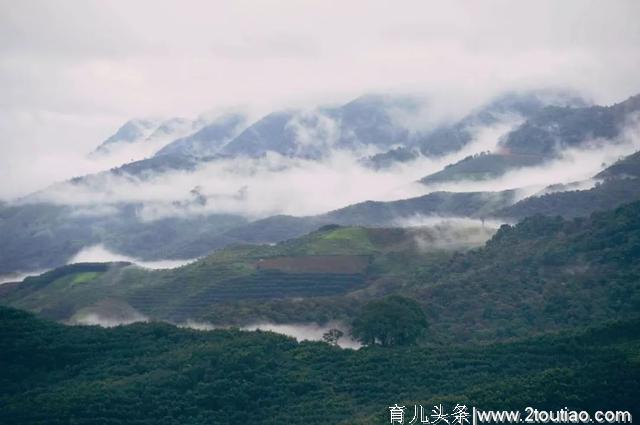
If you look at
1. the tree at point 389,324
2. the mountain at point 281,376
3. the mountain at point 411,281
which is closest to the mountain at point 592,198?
the mountain at point 411,281

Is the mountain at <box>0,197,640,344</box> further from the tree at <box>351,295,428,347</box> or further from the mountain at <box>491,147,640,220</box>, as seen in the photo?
the mountain at <box>491,147,640,220</box>

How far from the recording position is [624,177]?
166 metres

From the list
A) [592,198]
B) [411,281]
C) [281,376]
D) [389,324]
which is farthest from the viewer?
[592,198]

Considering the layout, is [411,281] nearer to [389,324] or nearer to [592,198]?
[389,324]

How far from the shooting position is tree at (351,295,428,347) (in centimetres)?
7744

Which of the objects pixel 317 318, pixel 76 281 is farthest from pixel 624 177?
pixel 76 281

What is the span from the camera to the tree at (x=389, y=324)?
77438mm

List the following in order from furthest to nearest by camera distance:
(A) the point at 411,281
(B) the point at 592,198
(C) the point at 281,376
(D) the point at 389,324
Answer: (B) the point at 592,198, (A) the point at 411,281, (D) the point at 389,324, (C) the point at 281,376

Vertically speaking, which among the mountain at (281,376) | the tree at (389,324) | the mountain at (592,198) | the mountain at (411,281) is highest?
the mountain at (592,198)

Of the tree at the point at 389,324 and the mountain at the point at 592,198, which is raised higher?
the mountain at the point at 592,198

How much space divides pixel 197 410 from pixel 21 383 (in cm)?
1642

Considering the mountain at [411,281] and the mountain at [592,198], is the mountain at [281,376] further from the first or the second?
the mountain at [592,198]

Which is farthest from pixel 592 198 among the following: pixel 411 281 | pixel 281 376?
pixel 281 376

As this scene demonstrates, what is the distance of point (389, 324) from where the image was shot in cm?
7744
